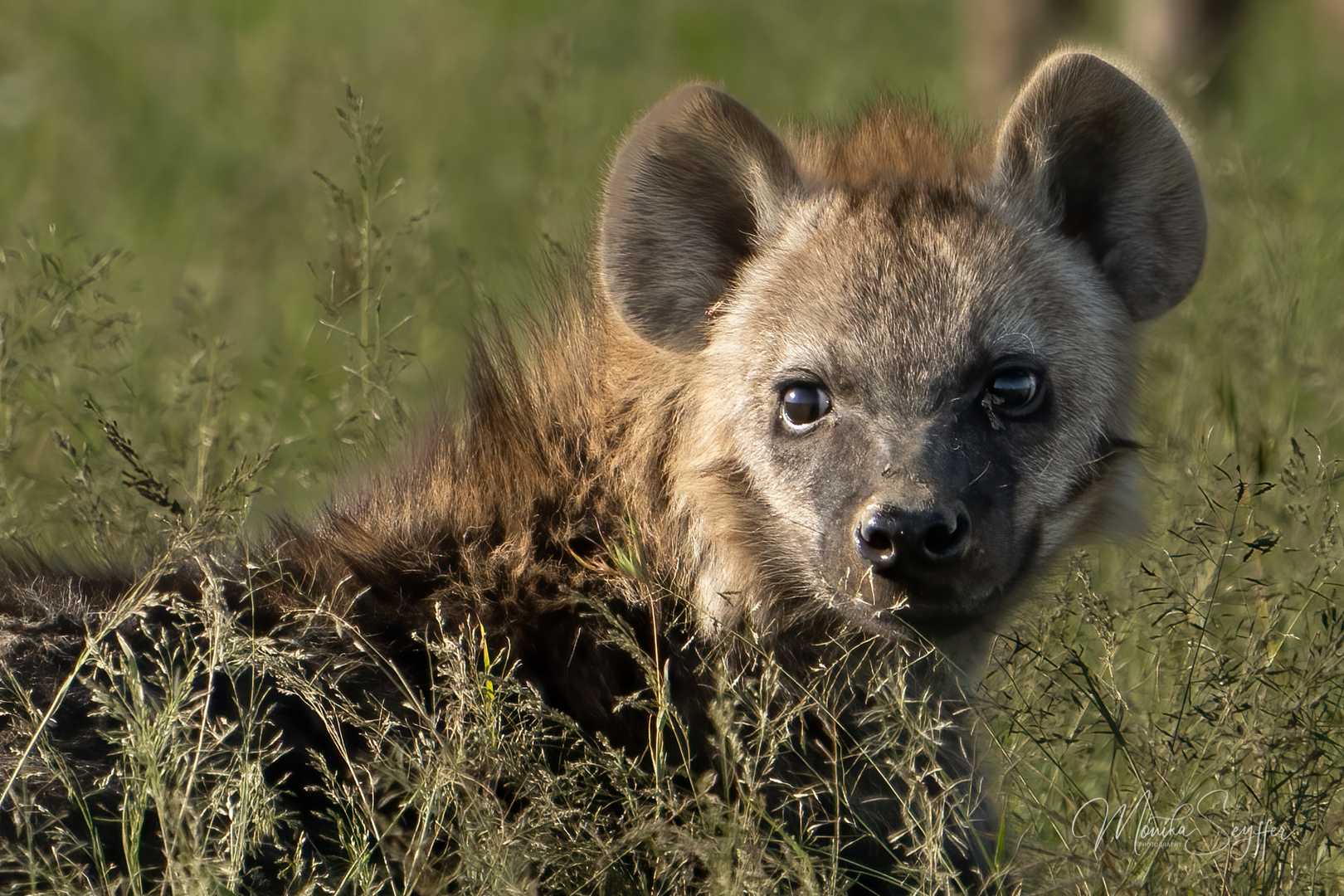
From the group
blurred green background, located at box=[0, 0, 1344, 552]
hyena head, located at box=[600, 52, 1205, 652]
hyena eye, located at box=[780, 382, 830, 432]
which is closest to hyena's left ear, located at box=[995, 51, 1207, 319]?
hyena head, located at box=[600, 52, 1205, 652]

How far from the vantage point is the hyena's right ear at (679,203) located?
2.91 meters

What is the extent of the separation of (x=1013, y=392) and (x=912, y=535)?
43 cm

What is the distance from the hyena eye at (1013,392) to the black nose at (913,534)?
0.31 metres

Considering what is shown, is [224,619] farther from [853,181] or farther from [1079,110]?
[1079,110]

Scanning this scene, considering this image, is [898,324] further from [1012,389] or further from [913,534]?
[913,534]

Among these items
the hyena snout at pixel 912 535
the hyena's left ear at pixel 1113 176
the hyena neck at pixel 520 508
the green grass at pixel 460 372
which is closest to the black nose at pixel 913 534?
the hyena snout at pixel 912 535

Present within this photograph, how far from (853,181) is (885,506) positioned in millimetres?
767

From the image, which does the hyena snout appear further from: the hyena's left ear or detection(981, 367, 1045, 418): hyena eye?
the hyena's left ear

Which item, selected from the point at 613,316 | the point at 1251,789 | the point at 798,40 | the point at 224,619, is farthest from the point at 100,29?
the point at 1251,789

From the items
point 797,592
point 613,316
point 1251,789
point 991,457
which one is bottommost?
point 1251,789

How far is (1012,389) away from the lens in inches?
110

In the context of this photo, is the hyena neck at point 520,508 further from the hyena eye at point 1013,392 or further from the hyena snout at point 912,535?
the hyena eye at point 1013,392

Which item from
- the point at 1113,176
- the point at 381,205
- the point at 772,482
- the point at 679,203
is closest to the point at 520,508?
the point at 772,482

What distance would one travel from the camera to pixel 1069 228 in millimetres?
3111
